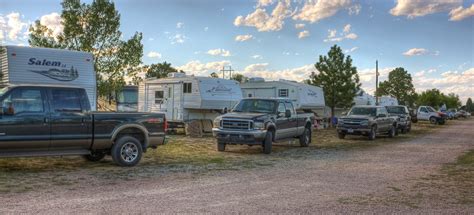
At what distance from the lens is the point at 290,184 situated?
9477mm

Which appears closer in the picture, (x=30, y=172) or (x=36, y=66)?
(x=30, y=172)

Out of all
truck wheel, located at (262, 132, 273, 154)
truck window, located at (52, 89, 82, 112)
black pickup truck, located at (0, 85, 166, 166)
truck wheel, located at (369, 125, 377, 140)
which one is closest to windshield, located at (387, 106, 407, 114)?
truck wheel, located at (369, 125, 377, 140)

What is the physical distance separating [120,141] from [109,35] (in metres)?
12.7

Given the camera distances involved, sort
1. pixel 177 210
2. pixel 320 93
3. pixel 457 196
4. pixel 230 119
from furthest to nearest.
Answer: pixel 320 93, pixel 230 119, pixel 457 196, pixel 177 210

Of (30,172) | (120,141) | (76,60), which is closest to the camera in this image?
(30,172)

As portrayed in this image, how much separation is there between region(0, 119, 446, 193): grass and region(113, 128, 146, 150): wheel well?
652mm

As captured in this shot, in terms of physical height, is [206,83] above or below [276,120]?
above

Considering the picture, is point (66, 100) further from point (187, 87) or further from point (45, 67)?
point (187, 87)

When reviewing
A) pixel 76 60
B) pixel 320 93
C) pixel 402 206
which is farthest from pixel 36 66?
pixel 320 93

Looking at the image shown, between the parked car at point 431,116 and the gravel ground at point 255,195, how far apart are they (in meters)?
37.7

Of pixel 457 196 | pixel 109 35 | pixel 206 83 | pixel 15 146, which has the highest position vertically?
pixel 109 35

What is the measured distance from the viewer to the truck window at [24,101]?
9841 millimetres

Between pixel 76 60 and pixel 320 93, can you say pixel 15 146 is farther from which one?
pixel 320 93

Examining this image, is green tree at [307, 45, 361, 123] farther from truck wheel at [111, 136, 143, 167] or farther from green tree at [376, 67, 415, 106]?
green tree at [376, 67, 415, 106]
